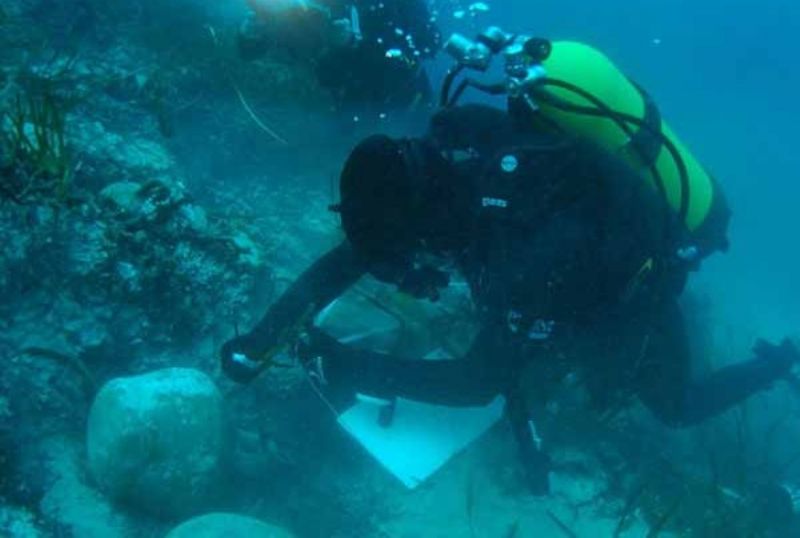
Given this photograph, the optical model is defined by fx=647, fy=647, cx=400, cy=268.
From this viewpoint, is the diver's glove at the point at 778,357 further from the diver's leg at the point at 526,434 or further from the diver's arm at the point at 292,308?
the diver's arm at the point at 292,308

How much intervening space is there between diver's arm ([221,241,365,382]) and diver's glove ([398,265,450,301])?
0.65 metres

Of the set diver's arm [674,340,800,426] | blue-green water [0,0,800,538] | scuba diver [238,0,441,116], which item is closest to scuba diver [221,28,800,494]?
blue-green water [0,0,800,538]

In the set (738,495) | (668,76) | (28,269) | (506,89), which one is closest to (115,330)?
(28,269)

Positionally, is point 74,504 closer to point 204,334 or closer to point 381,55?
point 204,334

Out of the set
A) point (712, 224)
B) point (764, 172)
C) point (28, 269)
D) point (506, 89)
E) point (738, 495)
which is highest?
point (506, 89)

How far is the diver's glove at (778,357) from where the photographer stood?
5.91 metres

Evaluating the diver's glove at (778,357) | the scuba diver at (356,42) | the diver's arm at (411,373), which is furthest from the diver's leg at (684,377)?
the scuba diver at (356,42)

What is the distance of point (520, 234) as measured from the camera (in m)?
3.59

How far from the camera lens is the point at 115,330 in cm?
419

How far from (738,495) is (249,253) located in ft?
14.6

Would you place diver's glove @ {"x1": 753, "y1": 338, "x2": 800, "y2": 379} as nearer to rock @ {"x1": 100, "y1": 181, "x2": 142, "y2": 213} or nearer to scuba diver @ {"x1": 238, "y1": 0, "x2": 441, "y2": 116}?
scuba diver @ {"x1": 238, "y1": 0, "x2": 441, "y2": 116}

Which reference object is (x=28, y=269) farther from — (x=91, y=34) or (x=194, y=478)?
(x=91, y=34)

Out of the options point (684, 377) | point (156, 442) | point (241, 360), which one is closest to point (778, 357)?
point (684, 377)

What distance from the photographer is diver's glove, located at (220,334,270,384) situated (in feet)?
12.9
